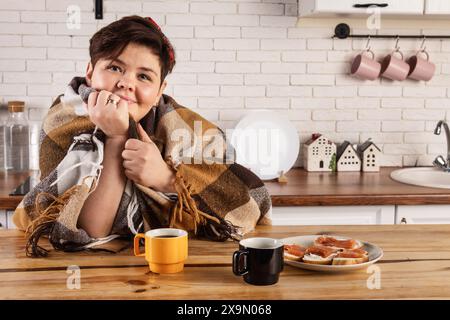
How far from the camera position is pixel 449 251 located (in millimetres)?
1661

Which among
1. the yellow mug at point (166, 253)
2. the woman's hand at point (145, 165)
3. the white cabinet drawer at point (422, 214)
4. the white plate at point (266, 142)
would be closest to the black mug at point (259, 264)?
the yellow mug at point (166, 253)

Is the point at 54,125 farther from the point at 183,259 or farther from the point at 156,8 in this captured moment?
the point at 156,8

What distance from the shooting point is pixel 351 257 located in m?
1.49

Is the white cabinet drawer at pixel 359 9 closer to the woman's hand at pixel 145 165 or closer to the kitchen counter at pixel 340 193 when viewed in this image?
the kitchen counter at pixel 340 193

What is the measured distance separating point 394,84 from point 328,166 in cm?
62

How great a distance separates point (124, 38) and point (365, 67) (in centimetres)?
182

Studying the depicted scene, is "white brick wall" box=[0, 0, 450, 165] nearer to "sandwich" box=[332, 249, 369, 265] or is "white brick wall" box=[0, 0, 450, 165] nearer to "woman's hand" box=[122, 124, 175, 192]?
"woman's hand" box=[122, 124, 175, 192]

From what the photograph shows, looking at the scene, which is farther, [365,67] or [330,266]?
[365,67]

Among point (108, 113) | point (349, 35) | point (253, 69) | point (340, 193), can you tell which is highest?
point (349, 35)

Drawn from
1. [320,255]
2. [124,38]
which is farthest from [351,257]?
[124,38]

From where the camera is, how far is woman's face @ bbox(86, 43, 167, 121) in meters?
1.84

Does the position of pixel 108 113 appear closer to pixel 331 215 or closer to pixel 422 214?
pixel 331 215

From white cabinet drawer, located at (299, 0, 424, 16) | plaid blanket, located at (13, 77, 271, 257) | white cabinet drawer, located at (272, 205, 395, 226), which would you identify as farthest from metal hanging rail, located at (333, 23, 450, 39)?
plaid blanket, located at (13, 77, 271, 257)

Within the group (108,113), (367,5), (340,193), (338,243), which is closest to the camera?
(338,243)
